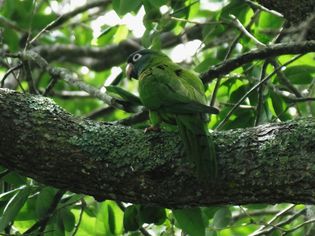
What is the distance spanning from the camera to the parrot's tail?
9.07 ft

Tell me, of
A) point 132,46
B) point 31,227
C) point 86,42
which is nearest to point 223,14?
point 31,227

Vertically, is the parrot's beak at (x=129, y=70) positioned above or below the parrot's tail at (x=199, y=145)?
above

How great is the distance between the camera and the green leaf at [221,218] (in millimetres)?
4027

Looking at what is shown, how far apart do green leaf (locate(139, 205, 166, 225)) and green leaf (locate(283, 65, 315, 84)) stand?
1.43m

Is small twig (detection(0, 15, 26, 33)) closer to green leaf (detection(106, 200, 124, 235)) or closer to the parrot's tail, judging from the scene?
green leaf (detection(106, 200, 124, 235))

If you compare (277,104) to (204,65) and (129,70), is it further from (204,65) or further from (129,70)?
(129,70)

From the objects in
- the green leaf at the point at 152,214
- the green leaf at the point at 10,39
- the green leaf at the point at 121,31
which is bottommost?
the green leaf at the point at 152,214

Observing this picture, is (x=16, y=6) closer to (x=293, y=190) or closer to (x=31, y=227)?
(x=31, y=227)

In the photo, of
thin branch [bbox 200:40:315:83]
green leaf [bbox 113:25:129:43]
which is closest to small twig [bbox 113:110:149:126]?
thin branch [bbox 200:40:315:83]

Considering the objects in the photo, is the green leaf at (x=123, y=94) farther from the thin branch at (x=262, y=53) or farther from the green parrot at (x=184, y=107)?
the thin branch at (x=262, y=53)

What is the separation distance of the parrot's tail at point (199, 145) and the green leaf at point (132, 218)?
688mm

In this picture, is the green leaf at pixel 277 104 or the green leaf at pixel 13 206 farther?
the green leaf at pixel 277 104

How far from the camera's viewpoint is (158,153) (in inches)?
116

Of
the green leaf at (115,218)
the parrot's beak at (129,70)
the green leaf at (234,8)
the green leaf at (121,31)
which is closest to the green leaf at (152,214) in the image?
the green leaf at (115,218)
